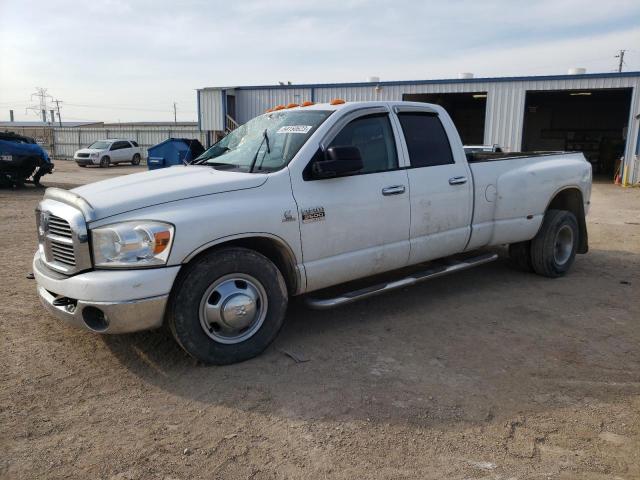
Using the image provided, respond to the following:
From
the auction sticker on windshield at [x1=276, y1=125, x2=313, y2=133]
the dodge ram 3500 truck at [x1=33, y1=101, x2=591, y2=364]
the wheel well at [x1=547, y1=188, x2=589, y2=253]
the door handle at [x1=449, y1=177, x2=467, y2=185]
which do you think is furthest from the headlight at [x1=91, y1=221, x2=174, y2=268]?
the wheel well at [x1=547, y1=188, x2=589, y2=253]

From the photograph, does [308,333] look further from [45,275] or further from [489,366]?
[45,275]

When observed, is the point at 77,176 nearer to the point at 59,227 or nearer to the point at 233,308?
the point at 59,227

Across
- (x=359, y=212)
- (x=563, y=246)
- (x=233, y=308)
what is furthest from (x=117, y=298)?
(x=563, y=246)

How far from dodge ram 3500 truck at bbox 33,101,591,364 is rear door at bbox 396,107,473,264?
0.01 metres

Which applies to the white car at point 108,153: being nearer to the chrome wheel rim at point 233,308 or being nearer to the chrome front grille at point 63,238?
the chrome front grille at point 63,238

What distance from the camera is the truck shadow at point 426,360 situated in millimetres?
3529

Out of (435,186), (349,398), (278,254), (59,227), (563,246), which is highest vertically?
(435,186)

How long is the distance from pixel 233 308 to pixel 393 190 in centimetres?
178

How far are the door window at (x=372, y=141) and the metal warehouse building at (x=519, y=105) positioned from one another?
19.6 metres

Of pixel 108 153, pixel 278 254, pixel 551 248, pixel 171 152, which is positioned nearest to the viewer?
pixel 278 254

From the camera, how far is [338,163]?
420 centimetres

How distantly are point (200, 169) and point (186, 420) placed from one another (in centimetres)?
221

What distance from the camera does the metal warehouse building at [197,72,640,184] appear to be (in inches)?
869

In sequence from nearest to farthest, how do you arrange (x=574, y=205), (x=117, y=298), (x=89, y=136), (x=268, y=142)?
(x=117, y=298), (x=268, y=142), (x=574, y=205), (x=89, y=136)
